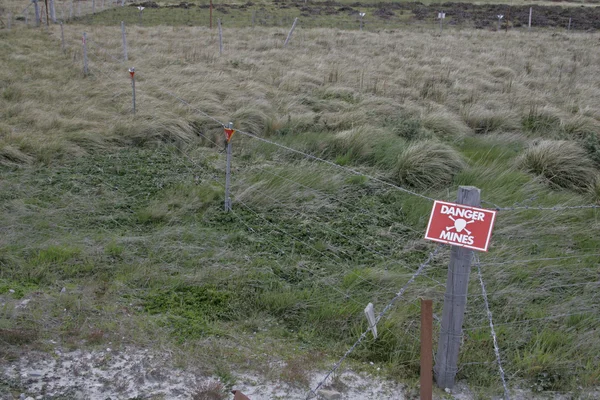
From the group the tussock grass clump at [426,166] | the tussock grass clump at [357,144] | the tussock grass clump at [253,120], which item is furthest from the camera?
the tussock grass clump at [253,120]

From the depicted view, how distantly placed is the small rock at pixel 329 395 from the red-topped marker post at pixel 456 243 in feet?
2.24

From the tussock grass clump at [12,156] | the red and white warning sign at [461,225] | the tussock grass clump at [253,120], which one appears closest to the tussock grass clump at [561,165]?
the tussock grass clump at [253,120]

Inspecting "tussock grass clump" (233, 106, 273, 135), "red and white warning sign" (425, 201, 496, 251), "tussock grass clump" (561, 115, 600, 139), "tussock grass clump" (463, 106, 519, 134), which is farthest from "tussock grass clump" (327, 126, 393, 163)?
"red and white warning sign" (425, 201, 496, 251)

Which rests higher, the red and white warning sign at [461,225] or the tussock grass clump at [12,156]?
the red and white warning sign at [461,225]

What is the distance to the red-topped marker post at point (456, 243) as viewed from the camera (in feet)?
11.6

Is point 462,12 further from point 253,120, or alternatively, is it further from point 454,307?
point 454,307

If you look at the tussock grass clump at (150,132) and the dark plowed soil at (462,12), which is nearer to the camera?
the tussock grass clump at (150,132)

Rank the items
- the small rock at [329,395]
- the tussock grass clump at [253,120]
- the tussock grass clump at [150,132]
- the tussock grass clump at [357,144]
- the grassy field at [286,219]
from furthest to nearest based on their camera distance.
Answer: the tussock grass clump at [253,120] < the tussock grass clump at [150,132] < the tussock grass clump at [357,144] < the grassy field at [286,219] < the small rock at [329,395]

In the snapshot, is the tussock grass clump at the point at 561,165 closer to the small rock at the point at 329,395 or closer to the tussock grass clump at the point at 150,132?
the tussock grass clump at the point at 150,132

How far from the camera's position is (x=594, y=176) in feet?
26.6

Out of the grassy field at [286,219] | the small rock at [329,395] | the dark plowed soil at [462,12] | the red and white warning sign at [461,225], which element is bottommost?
the small rock at [329,395]

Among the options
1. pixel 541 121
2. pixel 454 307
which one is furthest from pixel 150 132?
pixel 541 121

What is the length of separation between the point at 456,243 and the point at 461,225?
11cm

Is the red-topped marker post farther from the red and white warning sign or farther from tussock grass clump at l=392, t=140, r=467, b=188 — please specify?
tussock grass clump at l=392, t=140, r=467, b=188
